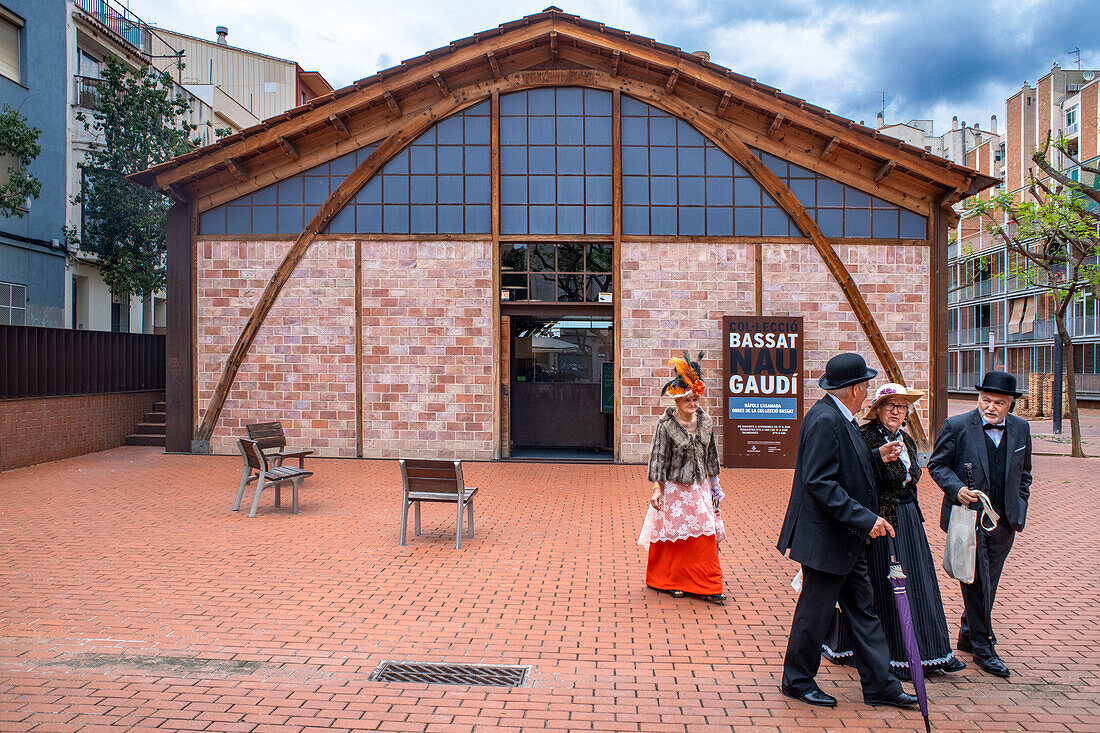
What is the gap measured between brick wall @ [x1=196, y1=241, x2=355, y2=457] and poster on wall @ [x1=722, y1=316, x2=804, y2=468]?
22.2 feet

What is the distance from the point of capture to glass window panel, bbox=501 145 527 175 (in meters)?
14.2

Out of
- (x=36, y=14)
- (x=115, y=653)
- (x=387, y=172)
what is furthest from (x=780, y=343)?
(x=36, y=14)

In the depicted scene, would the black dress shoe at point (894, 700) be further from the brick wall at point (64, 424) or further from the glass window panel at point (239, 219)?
the brick wall at point (64, 424)

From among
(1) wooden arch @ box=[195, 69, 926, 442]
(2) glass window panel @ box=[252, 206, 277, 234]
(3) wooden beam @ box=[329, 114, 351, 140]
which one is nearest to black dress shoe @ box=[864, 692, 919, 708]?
(1) wooden arch @ box=[195, 69, 926, 442]

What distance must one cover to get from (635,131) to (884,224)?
4.79 metres

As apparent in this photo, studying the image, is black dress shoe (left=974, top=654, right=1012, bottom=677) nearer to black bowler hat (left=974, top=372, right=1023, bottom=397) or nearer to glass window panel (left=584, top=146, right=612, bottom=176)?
black bowler hat (left=974, top=372, right=1023, bottom=397)

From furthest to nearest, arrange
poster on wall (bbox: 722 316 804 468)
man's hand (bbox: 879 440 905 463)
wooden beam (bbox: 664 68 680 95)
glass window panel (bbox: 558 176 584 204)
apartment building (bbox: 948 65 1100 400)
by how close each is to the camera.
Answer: apartment building (bbox: 948 65 1100 400) < glass window panel (bbox: 558 176 584 204) < wooden beam (bbox: 664 68 680 95) < poster on wall (bbox: 722 316 804 468) < man's hand (bbox: 879 440 905 463)

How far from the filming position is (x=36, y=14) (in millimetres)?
19312

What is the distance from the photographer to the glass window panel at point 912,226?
13852 mm

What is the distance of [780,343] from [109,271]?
1628 cm

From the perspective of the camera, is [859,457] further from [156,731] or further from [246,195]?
[246,195]

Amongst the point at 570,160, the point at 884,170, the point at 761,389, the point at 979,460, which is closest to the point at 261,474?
the point at 979,460

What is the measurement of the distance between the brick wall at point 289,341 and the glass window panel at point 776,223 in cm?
753

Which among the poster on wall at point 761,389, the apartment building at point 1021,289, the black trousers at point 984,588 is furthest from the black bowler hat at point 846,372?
the apartment building at point 1021,289
